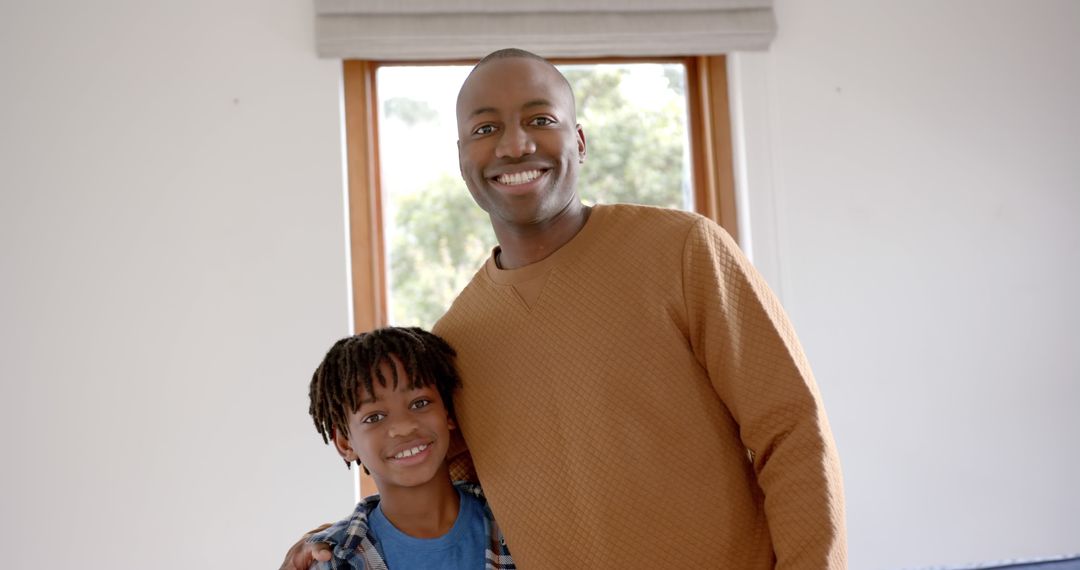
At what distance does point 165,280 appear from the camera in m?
2.70

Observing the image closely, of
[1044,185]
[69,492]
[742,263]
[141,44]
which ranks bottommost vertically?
[69,492]

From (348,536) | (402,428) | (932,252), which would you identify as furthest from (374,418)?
(932,252)

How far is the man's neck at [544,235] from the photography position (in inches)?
54.1

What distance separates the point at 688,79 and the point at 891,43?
0.60 meters

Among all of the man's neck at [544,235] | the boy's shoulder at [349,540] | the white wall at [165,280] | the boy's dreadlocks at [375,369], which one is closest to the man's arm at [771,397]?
the man's neck at [544,235]

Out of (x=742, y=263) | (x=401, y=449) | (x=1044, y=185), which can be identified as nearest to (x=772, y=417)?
(x=742, y=263)

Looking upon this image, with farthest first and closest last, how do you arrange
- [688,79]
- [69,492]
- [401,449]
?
[688,79] → [69,492] → [401,449]

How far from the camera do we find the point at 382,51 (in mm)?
2783

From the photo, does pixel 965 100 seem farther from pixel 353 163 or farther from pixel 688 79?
pixel 353 163

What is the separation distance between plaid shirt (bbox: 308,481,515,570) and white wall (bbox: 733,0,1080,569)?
1.69m

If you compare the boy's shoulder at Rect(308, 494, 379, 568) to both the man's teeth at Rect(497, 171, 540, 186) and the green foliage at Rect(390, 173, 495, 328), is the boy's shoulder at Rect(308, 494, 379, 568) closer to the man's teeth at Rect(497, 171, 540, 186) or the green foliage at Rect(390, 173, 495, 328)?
the man's teeth at Rect(497, 171, 540, 186)

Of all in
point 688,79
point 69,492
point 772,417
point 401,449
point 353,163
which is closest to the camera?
point 772,417

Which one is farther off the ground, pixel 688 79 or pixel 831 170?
pixel 688 79

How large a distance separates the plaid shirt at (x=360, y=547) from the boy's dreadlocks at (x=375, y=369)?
14 centimetres
